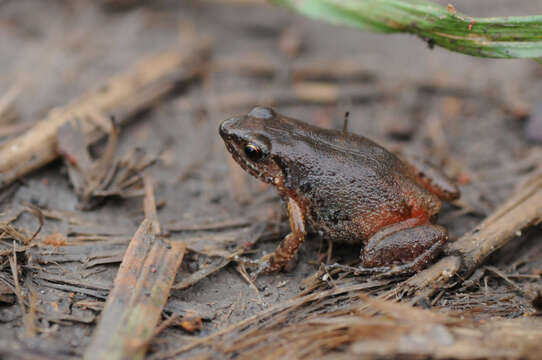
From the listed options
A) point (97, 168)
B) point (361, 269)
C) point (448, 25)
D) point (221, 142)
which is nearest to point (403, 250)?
point (361, 269)

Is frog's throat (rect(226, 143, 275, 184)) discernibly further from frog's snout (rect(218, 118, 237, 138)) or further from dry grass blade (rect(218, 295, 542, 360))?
dry grass blade (rect(218, 295, 542, 360))

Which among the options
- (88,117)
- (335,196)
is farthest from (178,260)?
(88,117)

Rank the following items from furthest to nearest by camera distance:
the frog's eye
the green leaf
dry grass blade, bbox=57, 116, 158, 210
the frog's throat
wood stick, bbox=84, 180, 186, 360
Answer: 1. dry grass blade, bbox=57, 116, 158, 210
2. the frog's throat
3. the frog's eye
4. the green leaf
5. wood stick, bbox=84, 180, 186, 360

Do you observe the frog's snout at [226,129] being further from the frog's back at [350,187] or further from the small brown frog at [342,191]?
the frog's back at [350,187]

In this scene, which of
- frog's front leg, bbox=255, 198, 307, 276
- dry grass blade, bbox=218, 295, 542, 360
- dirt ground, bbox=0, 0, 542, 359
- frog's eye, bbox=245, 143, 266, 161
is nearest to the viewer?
dry grass blade, bbox=218, 295, 542, 360

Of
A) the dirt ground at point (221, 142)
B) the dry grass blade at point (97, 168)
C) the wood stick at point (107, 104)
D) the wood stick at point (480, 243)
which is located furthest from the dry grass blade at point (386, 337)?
the wood stick at point (107, 104)

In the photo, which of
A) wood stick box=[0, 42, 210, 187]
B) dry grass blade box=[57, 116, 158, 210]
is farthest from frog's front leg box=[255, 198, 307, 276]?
wood stick box=[0, 42, 210, 187]

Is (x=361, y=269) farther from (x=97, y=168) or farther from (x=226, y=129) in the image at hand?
(x=97, y=168)
